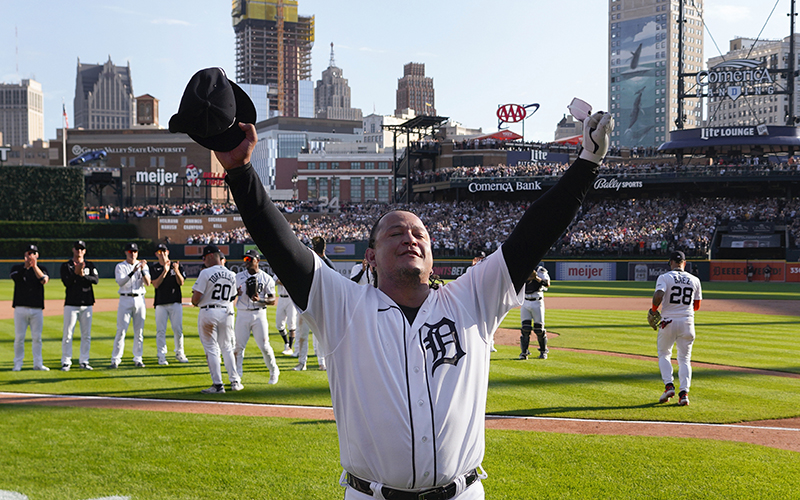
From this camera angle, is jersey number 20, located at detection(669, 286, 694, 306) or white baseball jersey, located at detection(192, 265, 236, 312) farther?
white baseball jersey, located at detection(192, 265, 236, 312)

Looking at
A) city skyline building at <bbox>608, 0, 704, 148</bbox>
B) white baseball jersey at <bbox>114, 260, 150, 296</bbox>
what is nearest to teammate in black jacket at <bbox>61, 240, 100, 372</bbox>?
white baseball jersey at <bbox>114, 260, 150, 296</bbox>

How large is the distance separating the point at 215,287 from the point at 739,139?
51.3m

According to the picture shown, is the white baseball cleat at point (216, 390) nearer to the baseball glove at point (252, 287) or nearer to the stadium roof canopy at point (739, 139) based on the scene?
the baseball glove at point (252, 287)

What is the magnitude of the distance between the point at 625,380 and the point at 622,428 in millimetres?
3433

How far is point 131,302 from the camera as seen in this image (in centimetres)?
1351

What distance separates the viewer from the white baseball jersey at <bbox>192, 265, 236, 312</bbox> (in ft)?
34.2

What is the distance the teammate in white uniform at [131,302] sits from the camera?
43.4ft

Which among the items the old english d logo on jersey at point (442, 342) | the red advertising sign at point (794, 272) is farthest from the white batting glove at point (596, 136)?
the red advertising sign at point (794, 272)

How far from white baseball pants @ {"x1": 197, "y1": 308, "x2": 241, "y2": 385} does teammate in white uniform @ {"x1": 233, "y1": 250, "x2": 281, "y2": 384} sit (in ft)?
1.56

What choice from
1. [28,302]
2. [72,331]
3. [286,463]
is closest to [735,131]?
[72,331]

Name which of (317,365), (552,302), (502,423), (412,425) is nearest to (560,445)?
(502,423)

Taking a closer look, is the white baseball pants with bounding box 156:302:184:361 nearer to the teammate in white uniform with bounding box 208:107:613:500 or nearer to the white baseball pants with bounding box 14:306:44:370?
the white baseball pants with bounding box 14:306:44:370

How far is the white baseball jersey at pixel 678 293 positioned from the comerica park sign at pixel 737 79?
50.9 meters

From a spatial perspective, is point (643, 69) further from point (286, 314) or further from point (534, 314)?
point (286, 314)
